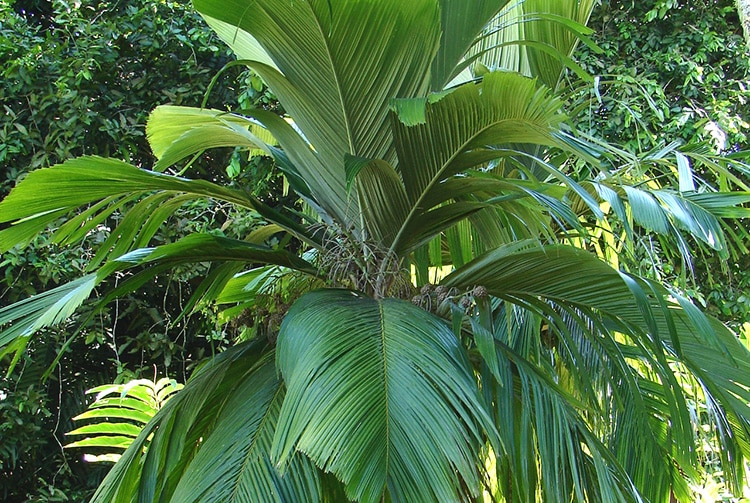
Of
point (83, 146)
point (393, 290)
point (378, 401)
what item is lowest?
point (378, 401)

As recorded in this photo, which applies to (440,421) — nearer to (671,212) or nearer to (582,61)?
(671,212)

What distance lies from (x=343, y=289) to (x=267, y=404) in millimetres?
208

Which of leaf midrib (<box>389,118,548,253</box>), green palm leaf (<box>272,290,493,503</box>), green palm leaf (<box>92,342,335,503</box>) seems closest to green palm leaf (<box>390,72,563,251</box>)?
leaf midrib (<box>389,118,548,253</box>)

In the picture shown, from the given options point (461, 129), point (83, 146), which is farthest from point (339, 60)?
point (83, 146)

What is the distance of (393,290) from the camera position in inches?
48.0

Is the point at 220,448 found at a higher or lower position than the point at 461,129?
lower

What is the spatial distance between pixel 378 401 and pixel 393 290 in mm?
330

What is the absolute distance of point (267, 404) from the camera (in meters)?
1.10

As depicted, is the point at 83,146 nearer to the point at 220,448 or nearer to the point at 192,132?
the point at 192,132

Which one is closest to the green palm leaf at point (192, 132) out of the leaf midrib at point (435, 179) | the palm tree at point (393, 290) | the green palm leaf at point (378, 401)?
the palm tree at point (393, 290)

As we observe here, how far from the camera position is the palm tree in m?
0.93

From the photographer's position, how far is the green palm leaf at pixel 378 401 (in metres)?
0.86

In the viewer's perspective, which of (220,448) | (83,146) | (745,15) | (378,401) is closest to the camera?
(378,401)

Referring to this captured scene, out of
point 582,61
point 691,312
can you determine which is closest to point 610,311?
point 691,312
